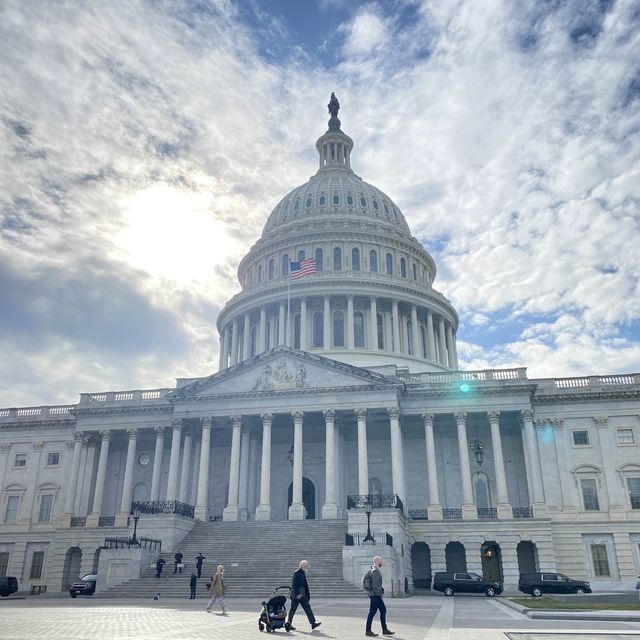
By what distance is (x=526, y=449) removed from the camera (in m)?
51.2

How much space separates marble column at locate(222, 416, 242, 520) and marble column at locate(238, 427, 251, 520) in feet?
4.02

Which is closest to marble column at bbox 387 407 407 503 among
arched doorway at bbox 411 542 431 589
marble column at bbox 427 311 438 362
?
arched doorway at bbox 411 542 431 589

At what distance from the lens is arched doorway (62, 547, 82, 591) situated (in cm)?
5159

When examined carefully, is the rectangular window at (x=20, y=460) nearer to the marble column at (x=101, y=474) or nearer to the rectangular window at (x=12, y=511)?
the rectangular window at (x=12, y=511)

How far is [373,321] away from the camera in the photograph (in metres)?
70.2

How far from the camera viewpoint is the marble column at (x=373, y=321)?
69.2 m

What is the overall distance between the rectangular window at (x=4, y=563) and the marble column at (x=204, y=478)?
20.6m

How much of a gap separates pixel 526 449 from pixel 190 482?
27884mm

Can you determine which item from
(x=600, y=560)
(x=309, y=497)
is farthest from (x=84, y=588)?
(x=600, y=560)

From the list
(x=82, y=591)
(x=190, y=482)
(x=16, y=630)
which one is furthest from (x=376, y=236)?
(x=16, y=630)

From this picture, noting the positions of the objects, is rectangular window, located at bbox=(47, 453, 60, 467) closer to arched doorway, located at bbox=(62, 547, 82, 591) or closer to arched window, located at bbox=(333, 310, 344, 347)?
arched doorway, located at bbox=(62, 547, 82, 591)

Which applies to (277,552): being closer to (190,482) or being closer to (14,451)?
(190,482)

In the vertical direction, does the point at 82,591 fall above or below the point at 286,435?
below

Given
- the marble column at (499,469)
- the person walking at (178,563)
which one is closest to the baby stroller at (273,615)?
the person walking at (178,563)
